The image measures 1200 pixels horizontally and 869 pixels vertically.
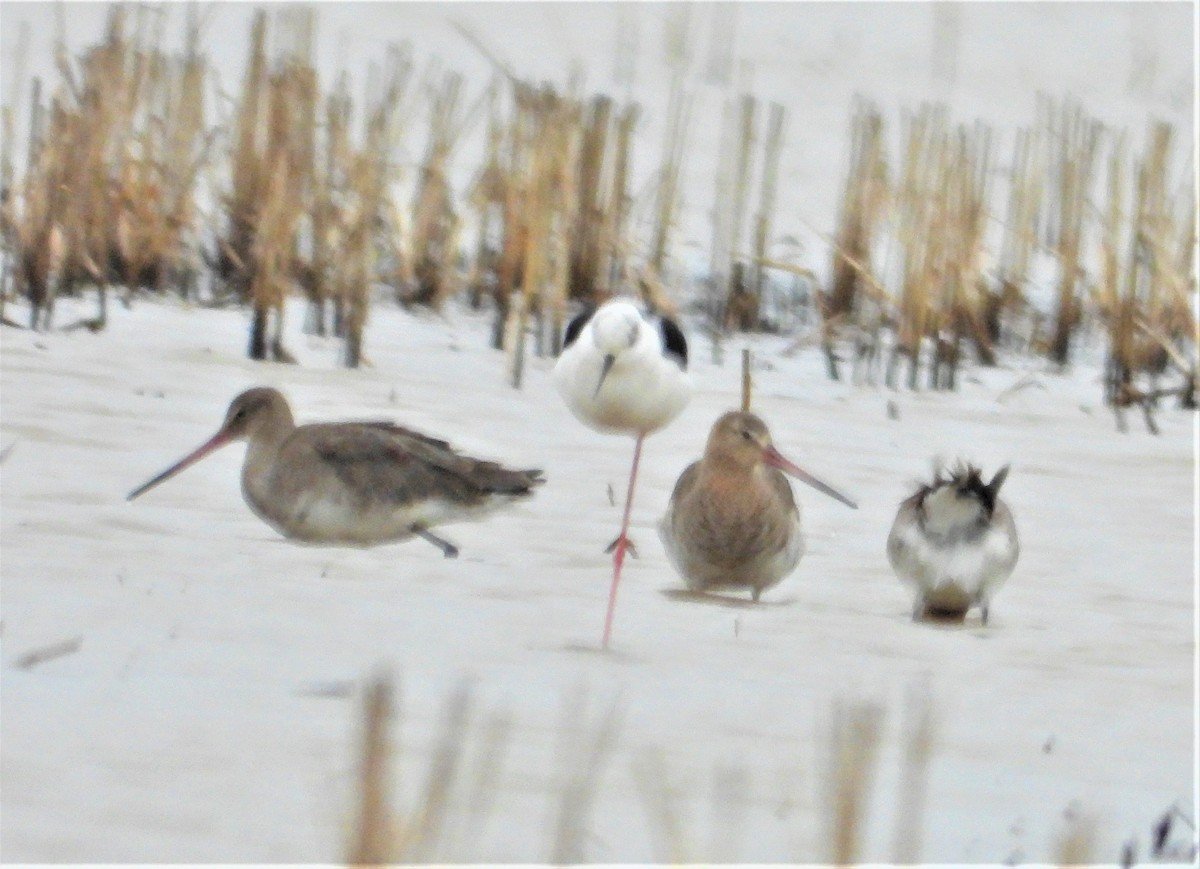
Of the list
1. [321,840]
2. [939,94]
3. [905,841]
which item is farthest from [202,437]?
[939,94]

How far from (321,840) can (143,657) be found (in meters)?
1.10

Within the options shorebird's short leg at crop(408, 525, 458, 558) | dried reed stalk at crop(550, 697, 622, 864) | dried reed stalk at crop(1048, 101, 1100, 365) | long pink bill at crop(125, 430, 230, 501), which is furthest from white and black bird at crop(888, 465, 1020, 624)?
dried reed stalk at crop(1048, 101, 1100, 365)

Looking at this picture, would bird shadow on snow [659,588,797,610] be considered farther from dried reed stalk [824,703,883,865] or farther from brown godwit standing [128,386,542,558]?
dried reed stalk [824,703,883,865]

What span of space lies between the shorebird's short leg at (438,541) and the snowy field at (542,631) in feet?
0.18

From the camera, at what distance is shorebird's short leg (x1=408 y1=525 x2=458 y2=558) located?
19.1ft

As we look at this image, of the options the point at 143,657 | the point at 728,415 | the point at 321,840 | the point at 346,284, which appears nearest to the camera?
the point at 321,840

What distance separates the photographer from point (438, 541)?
19.1 ft

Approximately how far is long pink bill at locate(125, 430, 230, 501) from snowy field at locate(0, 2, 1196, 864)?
0.07 metres

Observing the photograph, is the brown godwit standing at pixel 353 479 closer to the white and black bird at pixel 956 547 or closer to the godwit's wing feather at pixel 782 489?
the godwit's wing feather at pixel 782 489

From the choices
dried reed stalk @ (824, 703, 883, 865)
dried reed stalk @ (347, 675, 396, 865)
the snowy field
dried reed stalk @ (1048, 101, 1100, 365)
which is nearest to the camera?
dried reed stalk @ (347, 675, 396, 865)

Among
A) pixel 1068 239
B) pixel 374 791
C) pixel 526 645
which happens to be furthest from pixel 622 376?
pixel 374 791

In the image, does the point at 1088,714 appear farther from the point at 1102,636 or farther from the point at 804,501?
the point at 804,501

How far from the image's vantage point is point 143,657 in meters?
4.15

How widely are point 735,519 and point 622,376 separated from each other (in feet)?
7.53
